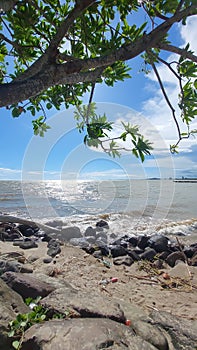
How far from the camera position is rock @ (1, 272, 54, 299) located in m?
2.56

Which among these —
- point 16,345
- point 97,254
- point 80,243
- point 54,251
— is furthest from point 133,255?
point 16,345

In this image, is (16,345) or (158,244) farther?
(158,244)

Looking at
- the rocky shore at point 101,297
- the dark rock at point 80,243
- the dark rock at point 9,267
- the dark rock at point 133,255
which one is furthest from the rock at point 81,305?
the dark rock at point 80,243

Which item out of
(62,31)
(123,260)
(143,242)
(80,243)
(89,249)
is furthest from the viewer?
(143,242)

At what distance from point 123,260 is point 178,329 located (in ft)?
9.86

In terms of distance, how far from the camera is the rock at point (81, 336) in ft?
5.62

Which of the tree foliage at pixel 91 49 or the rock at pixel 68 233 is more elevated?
the tree foliage at pixel 91 49

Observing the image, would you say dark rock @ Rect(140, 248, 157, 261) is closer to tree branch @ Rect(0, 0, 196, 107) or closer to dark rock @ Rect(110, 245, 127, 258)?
dark rock @ Rect(110, 245, 127, 258)

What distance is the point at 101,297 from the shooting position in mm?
2576

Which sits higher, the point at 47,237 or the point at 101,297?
the point at 101,297

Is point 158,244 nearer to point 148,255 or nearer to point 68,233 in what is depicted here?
point 148,255

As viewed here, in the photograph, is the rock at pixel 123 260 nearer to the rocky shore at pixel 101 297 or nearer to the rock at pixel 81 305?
the rocky shore at pixel 101 297

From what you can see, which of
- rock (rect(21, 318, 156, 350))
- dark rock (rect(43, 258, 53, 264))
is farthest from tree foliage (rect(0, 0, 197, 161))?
dark rock (rect(43, 258, 53, 264))

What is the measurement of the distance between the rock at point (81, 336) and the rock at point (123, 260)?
320cm
